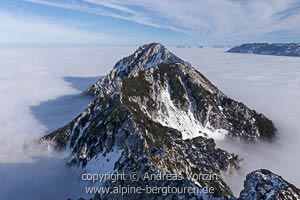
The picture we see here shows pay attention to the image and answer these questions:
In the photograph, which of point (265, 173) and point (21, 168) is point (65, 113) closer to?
point (21, 168)

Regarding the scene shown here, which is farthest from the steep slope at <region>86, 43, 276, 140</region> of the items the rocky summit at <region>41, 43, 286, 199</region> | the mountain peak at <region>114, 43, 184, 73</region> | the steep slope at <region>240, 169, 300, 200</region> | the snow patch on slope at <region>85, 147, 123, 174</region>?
the steep slope at <region>240, 169, 300, 200</region>

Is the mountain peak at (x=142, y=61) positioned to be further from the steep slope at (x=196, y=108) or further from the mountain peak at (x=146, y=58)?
the steep slope at (x=196, y=108)

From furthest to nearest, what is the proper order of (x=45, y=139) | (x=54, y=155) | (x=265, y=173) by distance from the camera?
1. (x=45, y=139)
2. (x=54, y=155)
3. (x=265, y=173)

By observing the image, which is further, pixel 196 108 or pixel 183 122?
pixel 196 108

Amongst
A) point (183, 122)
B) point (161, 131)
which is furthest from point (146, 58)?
point (161, 131)

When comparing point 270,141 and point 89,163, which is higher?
point 89,163

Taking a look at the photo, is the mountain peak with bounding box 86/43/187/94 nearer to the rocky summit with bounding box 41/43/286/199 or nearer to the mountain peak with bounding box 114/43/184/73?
the mountain peak with bounding box 114/43/184/73

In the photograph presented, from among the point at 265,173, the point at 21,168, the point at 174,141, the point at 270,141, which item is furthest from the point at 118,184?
the point at 270,141

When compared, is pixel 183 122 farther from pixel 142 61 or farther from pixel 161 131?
pixel 142 61
